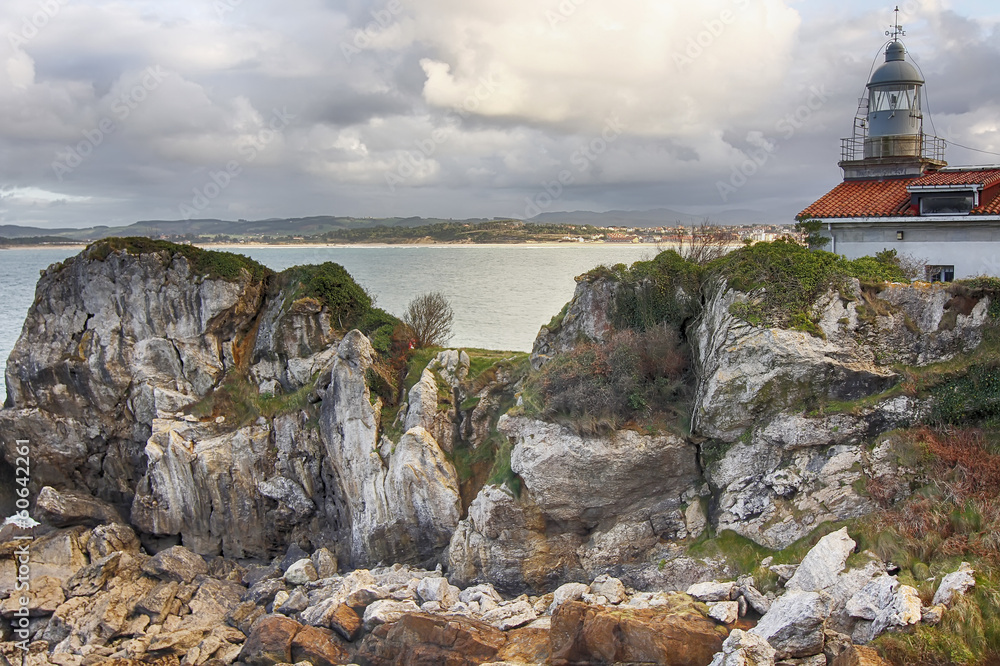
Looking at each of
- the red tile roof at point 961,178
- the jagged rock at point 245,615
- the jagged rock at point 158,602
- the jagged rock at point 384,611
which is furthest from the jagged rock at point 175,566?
the red tile roof at point 961,178

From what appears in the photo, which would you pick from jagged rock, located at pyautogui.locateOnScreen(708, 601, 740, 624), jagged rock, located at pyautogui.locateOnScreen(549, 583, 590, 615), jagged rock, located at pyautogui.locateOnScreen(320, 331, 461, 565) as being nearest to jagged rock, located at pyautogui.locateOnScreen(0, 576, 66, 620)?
jagged rock, located at pyautogui.locateOnScreen(320, 331, 461, 565)

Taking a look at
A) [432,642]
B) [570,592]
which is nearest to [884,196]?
[570,592]

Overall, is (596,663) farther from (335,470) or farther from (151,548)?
(151,548)

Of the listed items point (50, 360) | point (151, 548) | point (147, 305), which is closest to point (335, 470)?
point (151, 548)

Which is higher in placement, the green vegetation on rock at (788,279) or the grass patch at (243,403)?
the green vegetation on rock at (788,279)

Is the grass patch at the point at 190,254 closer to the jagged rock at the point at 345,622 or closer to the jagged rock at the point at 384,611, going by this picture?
the jagged rock at the point at 345,622

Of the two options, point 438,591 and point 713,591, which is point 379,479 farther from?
point 713,591
